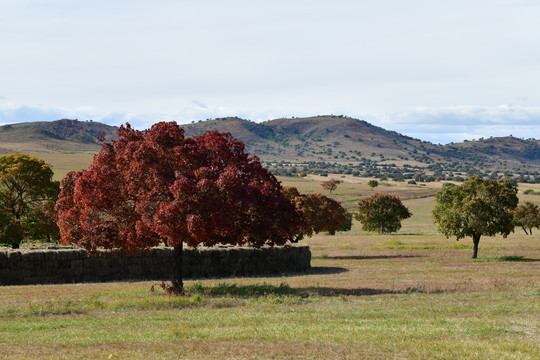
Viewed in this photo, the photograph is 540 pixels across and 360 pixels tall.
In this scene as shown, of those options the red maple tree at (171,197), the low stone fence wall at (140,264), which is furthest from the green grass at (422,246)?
the red maple tree at (171,197)

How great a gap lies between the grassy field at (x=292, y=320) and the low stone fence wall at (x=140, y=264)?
2.87m

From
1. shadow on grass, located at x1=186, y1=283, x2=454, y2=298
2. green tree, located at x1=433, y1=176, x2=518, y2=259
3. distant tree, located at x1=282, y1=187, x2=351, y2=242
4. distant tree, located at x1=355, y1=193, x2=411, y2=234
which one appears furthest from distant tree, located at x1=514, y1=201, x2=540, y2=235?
shadow on grass, located at x1=186, y1=283, x2=454, y2=298

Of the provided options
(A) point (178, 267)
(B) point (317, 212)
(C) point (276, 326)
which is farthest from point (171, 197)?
(B) point (317, 212)

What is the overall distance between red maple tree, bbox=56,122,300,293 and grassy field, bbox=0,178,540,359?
2496mm

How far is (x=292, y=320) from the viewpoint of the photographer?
61.4 ft

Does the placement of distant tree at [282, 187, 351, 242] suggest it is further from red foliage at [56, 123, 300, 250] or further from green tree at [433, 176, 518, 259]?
red foliage at [56, 123, 300, 250]

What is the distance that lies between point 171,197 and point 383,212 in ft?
244

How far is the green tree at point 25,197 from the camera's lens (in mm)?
Answer: 39938

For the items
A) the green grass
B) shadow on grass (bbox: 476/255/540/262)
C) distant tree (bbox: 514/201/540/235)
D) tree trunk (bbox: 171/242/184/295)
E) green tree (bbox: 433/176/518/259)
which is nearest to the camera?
tree trunk (bbox: 171/242/184/295)

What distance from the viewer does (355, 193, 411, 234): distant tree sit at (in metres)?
96.1

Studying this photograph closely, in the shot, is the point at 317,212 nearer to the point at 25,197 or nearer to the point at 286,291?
the point at 25,197

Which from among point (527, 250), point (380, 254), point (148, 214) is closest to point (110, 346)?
point (148, 214)

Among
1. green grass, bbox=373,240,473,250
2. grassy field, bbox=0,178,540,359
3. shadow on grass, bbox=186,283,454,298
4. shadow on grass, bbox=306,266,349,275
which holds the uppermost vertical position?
grassy field, bbox=0,178,540,359

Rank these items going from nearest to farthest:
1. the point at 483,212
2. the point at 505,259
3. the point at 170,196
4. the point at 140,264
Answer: the point at 170,196 < the point at 140,264 < the point at 505,259 < the point at 483,212
